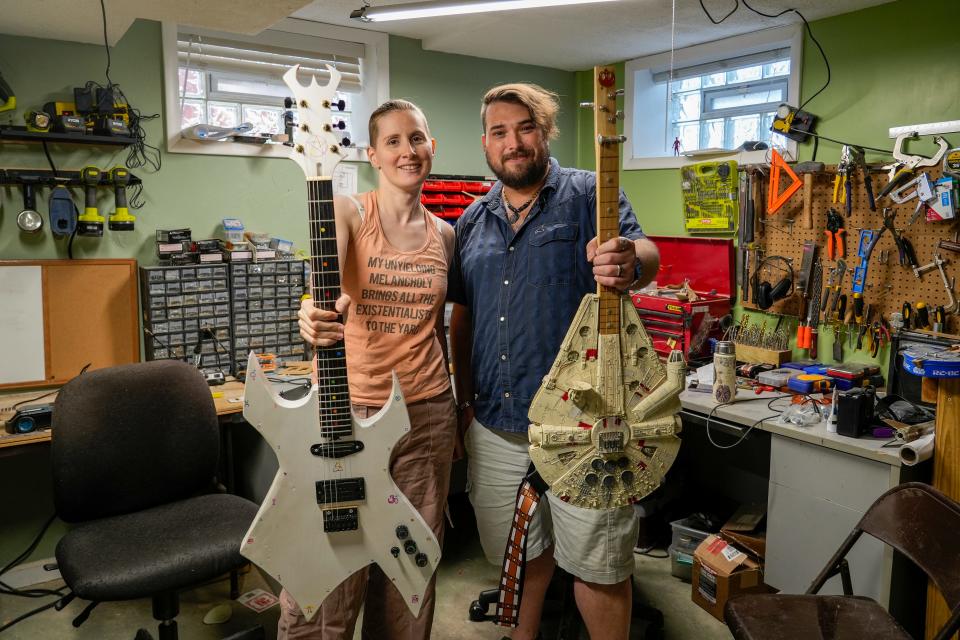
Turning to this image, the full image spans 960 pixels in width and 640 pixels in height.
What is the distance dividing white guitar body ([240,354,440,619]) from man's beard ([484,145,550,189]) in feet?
2.00

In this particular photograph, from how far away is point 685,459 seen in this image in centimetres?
369

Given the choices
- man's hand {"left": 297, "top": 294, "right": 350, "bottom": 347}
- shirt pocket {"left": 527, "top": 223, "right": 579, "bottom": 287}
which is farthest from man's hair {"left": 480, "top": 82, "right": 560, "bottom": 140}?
man's hand {"left": 297, "top": 294, "right": 350, "bottom": 347}

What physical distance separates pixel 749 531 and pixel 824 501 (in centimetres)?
61

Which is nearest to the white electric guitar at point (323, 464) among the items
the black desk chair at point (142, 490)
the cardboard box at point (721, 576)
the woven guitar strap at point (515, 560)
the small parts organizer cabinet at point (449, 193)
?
the woven guitar strap at point (515, 560)

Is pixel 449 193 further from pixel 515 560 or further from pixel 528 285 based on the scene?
pixel 515 560

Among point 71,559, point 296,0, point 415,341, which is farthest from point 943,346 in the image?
point 71,559

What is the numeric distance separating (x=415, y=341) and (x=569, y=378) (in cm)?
40

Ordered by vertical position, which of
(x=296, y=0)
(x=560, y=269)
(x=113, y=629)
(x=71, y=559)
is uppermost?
(x=296, y=0)

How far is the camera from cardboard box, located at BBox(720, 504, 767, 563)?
107 inches

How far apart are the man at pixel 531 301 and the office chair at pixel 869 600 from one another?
343 millimetres

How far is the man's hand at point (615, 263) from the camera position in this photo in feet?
4.98

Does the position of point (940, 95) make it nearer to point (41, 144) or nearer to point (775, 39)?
point (775, 39)

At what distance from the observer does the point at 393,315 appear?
175 cm

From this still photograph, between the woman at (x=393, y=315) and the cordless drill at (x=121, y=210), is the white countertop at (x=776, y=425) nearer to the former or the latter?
the woman at (x=393, y=315)
